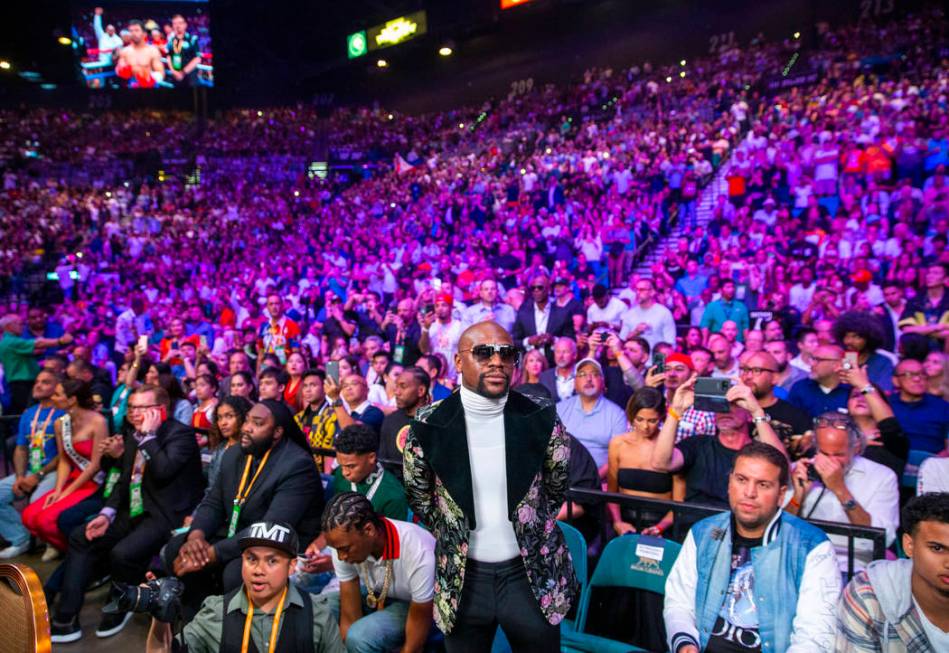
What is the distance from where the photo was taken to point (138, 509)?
4.21 meters

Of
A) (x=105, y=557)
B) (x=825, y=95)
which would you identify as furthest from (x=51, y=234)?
(x=825, y=95)

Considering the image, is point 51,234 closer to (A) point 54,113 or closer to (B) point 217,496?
(A) point 54,113

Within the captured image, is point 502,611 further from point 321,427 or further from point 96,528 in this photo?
point 321,427

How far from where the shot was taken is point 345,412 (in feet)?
15.9

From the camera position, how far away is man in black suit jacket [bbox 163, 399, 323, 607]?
3527 millimetres

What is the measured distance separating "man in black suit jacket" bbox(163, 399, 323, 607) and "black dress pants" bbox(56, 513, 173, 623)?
392 mm

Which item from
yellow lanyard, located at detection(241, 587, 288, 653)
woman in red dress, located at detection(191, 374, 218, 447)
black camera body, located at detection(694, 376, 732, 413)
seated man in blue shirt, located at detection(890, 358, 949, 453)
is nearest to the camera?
yellow lanyard, located at detection(241, 587, 288, 653)

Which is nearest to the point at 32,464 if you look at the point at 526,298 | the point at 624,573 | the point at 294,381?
the point at 294,381

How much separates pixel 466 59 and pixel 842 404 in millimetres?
25993

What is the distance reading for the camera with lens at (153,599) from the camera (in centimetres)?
228

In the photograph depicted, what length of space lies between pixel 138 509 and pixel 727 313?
20.1ft

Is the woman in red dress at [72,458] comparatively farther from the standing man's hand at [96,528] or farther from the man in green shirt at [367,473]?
the man in green shirt at [367,473]

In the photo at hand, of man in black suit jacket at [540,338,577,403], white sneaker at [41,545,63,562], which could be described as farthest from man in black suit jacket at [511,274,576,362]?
white sneaker at [41,545,63,562]

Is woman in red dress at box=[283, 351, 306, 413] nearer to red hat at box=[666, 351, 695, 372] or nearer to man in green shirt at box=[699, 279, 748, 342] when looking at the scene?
red hat at box=[666, 351, 695, 372]
